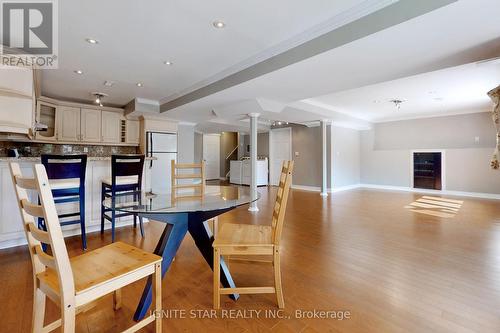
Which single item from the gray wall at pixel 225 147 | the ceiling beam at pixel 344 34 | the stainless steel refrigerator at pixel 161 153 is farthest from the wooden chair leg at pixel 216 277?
the gray wall at pixel 225 147

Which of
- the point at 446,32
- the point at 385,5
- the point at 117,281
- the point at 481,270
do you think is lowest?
the point at 481,270

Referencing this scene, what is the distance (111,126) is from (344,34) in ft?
17.4

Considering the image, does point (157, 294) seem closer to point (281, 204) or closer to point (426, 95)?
point (281, 204)

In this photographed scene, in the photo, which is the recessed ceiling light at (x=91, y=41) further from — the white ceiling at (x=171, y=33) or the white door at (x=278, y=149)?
the white door at (x=278, y=149)

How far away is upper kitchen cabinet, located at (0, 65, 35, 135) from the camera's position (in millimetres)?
2627

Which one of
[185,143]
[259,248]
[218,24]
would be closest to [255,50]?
[218,24]

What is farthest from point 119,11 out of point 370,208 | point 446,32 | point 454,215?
point 454,215

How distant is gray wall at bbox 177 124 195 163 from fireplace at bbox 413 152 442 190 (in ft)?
22.7

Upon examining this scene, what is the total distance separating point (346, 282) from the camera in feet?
6.51

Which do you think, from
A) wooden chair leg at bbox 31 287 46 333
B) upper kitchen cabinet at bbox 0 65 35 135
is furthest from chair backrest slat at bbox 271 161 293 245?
upper kitchen cabinet at bbox 0 65 35 135

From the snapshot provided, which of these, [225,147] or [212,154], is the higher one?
[225,147]

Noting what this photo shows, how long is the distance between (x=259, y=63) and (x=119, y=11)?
1.59 metres

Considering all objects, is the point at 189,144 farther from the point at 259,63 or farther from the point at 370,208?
the point at 370,208

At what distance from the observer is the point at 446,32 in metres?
1.96
